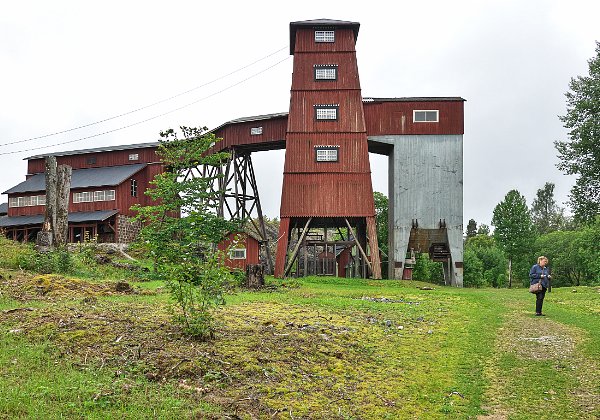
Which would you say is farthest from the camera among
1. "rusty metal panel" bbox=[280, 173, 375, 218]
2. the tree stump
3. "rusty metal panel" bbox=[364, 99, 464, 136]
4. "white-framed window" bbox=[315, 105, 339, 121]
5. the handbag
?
"rusty metal panel" bbox=[364, 99, 464, 136]

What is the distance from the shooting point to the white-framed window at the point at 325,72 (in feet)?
122

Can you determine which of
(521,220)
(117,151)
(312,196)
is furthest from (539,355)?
(521,220)

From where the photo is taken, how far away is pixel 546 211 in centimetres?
9856

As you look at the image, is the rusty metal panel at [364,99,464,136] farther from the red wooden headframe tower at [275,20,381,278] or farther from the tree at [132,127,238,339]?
the tree at [132,127,238,339]

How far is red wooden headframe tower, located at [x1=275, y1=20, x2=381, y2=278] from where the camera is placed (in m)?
35.6

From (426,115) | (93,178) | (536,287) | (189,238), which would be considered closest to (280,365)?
(189,238)

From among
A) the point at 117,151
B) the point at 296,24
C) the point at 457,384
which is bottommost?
the point at 457,384

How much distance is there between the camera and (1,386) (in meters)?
7.89

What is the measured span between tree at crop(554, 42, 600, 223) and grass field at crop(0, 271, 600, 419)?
2938cm

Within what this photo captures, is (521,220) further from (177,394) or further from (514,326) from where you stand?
(177,394)

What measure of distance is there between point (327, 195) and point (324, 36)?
33.4ft

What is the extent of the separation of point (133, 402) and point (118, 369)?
1287 millimetres

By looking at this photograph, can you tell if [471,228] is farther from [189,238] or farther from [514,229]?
[189,238]

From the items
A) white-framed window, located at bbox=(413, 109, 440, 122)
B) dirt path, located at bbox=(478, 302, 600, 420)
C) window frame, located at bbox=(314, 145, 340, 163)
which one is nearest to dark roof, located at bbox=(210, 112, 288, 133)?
window frame, located at bbox=(314, 145, 340, 163)
